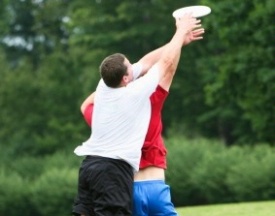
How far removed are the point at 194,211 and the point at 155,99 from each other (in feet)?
35.6

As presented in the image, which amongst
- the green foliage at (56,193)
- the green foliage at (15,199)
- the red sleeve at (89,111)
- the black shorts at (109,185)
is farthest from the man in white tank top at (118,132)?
the green foliage at (15,199)

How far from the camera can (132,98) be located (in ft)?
23.4

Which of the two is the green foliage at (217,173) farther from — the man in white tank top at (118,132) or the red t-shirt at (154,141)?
the man in white tank top at (118,132)

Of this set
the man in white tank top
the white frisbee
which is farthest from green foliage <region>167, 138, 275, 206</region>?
the man in white tank top

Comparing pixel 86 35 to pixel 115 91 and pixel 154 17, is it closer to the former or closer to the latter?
pixel 154 17

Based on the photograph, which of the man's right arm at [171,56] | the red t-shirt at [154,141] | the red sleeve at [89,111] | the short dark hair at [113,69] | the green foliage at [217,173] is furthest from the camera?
the green foliage at [217,173]

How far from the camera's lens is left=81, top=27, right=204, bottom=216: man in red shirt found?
23.8ft

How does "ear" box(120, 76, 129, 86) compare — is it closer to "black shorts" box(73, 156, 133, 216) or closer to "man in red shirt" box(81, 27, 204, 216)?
"man in red shirt" box(81, 27, 204, 216)

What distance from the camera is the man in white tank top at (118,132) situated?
712cm

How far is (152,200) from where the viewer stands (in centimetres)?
725

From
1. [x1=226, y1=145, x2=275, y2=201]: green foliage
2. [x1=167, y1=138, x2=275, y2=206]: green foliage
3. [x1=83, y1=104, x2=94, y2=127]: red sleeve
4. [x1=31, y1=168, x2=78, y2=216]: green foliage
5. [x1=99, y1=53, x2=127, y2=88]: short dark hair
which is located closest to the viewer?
[x1=99, y1=53, x2=127, y2=88]: short dark hair

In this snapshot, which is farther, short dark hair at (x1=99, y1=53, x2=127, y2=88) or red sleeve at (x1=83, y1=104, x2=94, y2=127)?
red sleeve at (x1=83, y1=104, x2=94, y2=127)

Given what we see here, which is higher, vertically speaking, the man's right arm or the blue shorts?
the man's right arm

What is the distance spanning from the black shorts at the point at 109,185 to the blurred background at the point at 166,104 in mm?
21522
